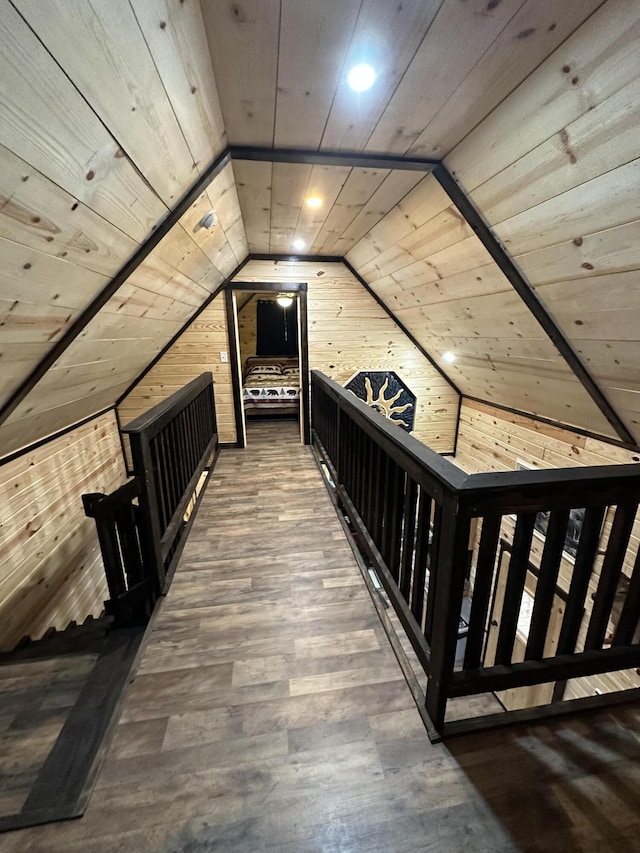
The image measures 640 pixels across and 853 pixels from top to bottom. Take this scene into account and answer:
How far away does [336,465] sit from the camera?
2705 mm

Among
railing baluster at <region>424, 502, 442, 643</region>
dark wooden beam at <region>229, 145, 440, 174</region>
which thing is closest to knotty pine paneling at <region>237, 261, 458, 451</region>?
dark wooden beam at <region>229, 145, 440, 174</region>

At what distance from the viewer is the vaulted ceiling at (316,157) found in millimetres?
913

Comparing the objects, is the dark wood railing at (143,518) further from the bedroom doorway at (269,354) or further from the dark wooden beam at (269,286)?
the dark wooden beam at (269,286)

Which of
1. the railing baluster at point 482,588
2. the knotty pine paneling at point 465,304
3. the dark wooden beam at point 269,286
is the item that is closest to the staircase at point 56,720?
the railing baluster at point 482,588

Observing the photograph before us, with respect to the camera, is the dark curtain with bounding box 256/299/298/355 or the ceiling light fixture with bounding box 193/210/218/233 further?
the dark curtain with bounding box 256/299/298/355

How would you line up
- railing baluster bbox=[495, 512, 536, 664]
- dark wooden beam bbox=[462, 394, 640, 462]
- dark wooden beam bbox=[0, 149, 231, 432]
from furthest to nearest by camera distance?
dark wooden beam bbox=[462, 394, 640, 462]
dark wooden beam bbox=[0, 149, 231, 432]
railing baluster bbox=[495, 512, 536, 664]

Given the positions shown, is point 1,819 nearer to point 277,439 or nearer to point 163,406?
point 163,406

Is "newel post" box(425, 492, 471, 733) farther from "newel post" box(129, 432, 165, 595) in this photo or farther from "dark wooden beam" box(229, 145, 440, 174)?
"dark wooden beam" box(229, 145, 440, 174)

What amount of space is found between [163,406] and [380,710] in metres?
1.76

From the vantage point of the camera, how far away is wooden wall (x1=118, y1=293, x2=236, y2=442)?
3797 millimetres

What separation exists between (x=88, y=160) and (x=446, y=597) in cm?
175

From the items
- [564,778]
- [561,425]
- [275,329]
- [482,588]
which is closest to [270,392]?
[275,329]

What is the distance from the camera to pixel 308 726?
1.17m

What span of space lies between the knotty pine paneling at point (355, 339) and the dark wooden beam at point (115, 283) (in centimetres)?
212
